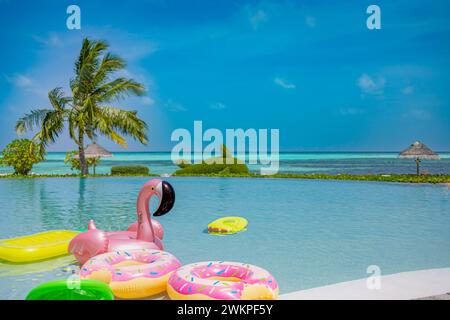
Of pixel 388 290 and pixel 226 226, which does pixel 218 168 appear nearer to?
pixel 226 226

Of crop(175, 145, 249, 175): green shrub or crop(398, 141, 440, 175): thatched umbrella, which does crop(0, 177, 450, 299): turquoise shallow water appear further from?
crop(175, 145, 249, 175): green shrub

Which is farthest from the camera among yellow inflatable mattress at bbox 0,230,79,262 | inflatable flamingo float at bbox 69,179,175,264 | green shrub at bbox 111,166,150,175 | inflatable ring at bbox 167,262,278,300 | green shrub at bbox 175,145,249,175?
green shrub at bbox 175,145,249,175

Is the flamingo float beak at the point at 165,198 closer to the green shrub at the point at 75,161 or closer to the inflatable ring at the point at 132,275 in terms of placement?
the inflatable ring at the point at 132,275

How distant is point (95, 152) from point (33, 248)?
1415 cm

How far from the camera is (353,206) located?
33.6 feet

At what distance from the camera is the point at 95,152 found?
1888 cm

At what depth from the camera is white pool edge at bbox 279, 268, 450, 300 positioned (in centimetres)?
374

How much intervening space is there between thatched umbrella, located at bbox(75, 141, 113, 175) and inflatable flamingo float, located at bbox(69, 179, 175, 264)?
46.9 ft

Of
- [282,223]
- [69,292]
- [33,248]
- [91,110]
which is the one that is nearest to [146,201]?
[33,248]

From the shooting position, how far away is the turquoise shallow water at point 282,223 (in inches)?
203

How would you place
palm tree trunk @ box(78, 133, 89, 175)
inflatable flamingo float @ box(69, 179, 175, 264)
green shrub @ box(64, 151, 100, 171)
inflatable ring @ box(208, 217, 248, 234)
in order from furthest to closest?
1. green shrub @ box(64, 151, 100, 171)
2. palm tree trunk @ box(78, 133, 89, 175)
3. inflatable ring @ box(208, 217, 248, 234)
4. inflatable flamingo float @ box(69, 179, 175, 264)

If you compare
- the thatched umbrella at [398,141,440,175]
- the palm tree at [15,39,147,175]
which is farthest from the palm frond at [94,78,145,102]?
the thatched umbrella at [398,141,440,175]
